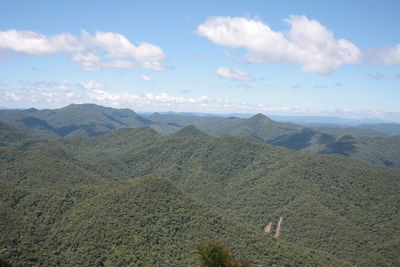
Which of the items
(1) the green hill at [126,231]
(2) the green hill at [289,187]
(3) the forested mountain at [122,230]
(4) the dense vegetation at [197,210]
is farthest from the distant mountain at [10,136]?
(1) the green hill at [126,231]

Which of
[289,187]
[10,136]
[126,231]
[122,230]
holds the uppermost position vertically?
[10,136]

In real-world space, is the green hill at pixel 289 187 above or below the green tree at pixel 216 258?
below

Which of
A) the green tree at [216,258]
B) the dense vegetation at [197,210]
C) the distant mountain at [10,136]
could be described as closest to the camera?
the green tree at [216,258]

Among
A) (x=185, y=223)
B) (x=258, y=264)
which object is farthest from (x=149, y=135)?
(x=258, y=264)

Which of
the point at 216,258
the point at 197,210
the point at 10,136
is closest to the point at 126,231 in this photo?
the point at 197,210

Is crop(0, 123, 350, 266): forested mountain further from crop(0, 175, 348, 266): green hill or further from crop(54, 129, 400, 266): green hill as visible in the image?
crop(54, 129, 400, 266): green hill

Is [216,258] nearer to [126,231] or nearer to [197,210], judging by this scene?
[126,231]

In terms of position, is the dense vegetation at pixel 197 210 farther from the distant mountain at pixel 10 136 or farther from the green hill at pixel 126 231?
the distant mountain at pixel 10 136

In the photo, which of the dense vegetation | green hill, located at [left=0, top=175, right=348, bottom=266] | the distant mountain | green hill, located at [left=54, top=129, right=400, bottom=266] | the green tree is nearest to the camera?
the green tree

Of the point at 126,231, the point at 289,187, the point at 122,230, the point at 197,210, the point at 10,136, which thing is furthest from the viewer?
the point at 10,136

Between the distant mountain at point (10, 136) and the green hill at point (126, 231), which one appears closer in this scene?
the green hill at point (126, 231)

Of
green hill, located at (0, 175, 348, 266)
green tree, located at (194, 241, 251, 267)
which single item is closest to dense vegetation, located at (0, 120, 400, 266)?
green hill, located at (0, 175, 348, 266)
